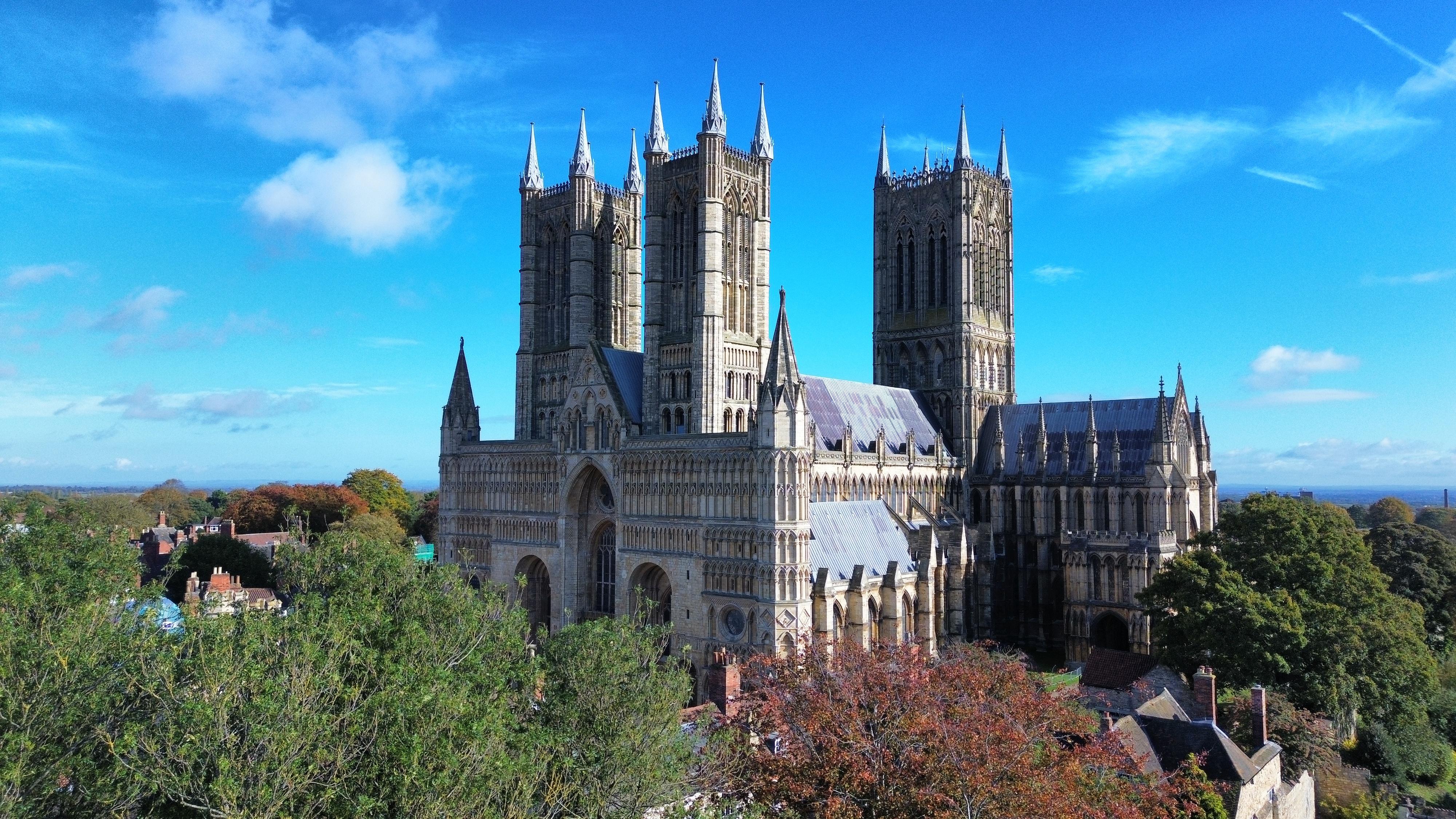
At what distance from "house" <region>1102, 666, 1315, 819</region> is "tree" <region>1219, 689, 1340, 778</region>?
462 mm

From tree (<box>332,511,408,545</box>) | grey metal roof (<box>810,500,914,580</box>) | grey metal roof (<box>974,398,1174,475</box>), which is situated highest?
grey metal roof (<box>974,398,1174,475</box>)

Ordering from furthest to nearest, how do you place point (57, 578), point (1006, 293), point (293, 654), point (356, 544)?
point (1006, 293) → point (356, 544) → point (57, 578) → point (293, 654)

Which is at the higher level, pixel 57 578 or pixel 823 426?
pixel 823 426

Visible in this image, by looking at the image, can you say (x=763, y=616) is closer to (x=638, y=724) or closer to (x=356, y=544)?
(x=356, y=544)

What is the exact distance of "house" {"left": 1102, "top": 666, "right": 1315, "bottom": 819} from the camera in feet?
93.2

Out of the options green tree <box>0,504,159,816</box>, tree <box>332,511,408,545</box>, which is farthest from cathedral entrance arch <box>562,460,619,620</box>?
green tree <box>0,504,159,816</box>

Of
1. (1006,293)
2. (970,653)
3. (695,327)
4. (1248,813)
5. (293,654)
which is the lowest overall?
(1248,813)

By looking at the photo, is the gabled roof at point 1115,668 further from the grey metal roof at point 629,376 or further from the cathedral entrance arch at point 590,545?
the grey metal roof at point 629,376

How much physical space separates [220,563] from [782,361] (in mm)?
47441

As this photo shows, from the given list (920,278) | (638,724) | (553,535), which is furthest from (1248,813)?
(920,278)

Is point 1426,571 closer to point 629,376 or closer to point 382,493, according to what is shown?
point 629,376

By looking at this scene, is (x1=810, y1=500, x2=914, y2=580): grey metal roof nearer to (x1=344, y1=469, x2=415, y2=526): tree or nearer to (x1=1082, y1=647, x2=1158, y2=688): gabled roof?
(x1=1082, y1=647, x2=1158, y2=688): gabled roof

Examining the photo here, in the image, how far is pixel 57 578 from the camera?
2434 centimetres

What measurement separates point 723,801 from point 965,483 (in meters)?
46.1
